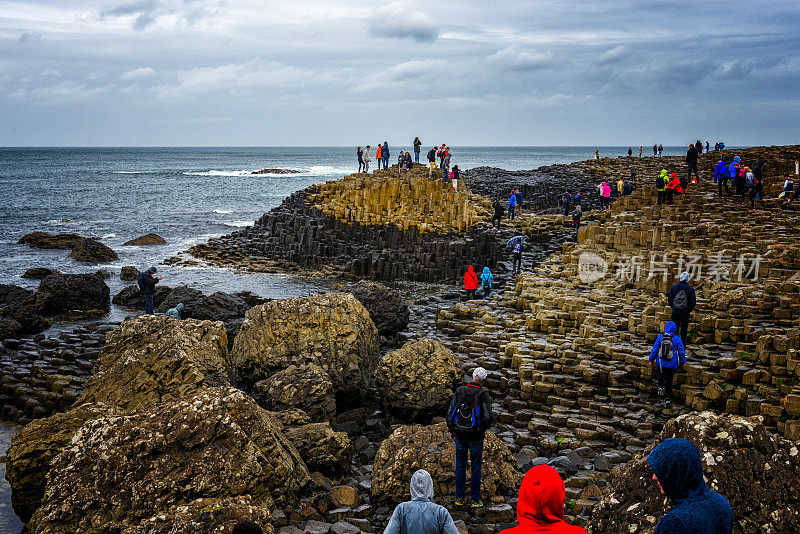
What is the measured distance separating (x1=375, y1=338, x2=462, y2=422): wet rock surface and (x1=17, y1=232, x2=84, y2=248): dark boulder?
36.4m

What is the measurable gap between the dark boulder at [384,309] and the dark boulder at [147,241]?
29.3 m

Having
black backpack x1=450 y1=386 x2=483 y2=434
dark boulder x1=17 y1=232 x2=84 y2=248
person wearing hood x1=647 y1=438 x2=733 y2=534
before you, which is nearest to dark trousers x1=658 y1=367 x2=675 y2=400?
black backpack x1=450 y1=386 x2=483 y2=434

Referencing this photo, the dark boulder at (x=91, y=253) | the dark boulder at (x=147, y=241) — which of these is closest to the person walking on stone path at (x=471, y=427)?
the dark boulder at (x=91, y=253)

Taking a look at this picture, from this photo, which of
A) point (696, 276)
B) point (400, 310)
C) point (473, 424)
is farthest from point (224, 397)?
point (696, 276)

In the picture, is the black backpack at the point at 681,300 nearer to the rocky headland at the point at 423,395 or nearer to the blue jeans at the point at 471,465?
the rocky headland at the point at 423,395

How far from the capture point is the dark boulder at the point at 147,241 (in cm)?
4450

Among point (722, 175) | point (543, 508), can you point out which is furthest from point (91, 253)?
point (543, 508)

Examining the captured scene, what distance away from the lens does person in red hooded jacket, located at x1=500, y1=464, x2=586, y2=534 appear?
396 centimetres

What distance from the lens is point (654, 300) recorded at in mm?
18578

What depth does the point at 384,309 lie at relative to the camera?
68.1 ft

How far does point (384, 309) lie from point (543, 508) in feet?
55.3

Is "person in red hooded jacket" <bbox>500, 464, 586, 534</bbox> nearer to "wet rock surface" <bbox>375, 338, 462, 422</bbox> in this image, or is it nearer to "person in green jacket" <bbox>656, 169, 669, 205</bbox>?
"wet rock surface" <bbox>375, 338, 462, 422</bbox>

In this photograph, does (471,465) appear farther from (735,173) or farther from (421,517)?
(735,173)

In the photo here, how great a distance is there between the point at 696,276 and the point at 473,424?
14.3 metres
